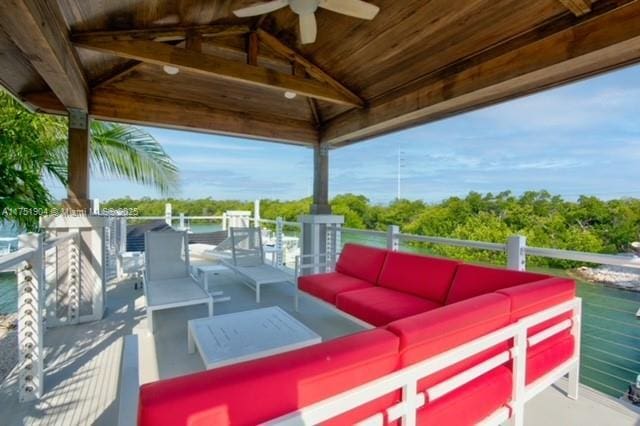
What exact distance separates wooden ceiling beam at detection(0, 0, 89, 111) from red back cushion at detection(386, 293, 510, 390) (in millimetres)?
2524

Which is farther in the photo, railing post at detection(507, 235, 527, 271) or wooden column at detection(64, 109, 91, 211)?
wooden column at detection(64, 109, 91, 211)

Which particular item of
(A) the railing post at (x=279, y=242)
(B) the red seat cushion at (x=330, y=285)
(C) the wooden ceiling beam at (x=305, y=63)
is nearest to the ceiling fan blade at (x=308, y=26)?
(C) the wooden ceiling beam at (x=305, y=63)

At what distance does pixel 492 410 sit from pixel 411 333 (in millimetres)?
758

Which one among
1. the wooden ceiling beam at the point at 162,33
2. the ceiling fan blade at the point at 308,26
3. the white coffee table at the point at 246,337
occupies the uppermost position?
the wooden ceiling beam at the point at 162,33

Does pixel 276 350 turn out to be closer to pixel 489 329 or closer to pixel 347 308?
pixel 347 308

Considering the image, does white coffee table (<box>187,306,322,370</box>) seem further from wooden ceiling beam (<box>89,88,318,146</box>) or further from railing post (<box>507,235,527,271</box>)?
wooden ceiling beam (<box>89,88,318,146</box>)

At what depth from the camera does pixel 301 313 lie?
3.89m

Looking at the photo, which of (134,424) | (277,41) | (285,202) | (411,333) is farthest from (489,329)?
(285,202)

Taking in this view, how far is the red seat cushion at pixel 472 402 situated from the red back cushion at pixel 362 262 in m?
1.96

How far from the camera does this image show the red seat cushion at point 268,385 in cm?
81

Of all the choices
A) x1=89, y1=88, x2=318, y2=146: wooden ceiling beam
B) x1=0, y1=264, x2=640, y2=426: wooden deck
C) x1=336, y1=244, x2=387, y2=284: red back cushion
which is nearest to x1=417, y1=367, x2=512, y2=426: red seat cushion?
x1=0, y1=264, x2=640, y2=426: wooden deck

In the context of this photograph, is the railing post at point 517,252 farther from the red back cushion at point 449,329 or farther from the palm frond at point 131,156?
the palm frond at point 131,156

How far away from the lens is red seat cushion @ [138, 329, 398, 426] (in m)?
0.81

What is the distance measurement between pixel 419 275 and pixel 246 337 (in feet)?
5.43
